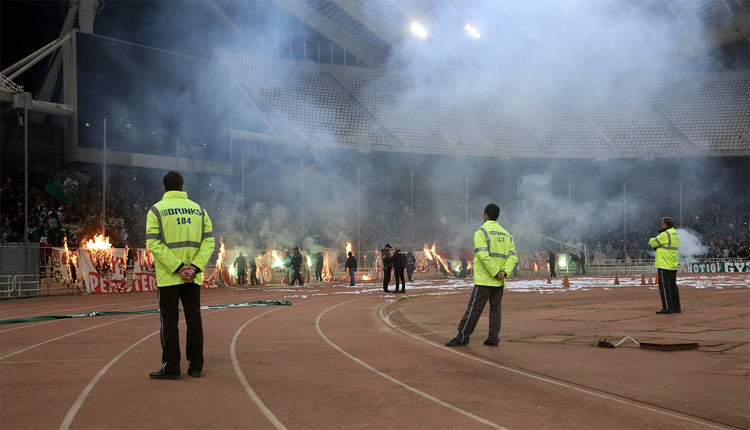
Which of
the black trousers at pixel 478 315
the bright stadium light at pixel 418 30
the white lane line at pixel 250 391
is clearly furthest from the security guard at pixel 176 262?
the bright stadium light at pixel 418 30

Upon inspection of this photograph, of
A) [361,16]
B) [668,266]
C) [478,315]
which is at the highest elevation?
[361,16]

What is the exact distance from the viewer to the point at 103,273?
864 inches

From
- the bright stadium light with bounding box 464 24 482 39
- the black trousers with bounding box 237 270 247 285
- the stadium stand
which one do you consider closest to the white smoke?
the stadium stand

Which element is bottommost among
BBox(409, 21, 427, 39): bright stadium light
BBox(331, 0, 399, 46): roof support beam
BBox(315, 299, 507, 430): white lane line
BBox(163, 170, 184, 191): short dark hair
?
BBox(315, 299, 507, 430): white lane line

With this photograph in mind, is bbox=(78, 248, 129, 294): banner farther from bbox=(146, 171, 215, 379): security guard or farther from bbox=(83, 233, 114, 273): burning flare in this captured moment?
bbox=(146, 171, 215, 379): security guard

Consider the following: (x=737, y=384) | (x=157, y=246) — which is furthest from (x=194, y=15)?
(x=737, y=384)

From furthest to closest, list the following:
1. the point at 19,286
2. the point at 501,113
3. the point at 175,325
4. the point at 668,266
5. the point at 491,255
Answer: the point at 501,113 < the point at 19,286 < the point at 668,266 < the point at 491,255 < the point at 175,325

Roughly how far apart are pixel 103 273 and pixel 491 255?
1773 centimetres

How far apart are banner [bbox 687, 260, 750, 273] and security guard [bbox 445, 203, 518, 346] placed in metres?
32.8

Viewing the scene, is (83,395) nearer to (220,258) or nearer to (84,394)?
(84,394)

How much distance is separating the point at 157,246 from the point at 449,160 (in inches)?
1472

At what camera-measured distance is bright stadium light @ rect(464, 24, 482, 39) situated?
39.9 metres

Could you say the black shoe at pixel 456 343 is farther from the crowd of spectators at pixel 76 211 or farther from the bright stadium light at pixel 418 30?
the bright stadium light at pixel 418 30

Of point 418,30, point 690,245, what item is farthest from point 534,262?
point 418,30
